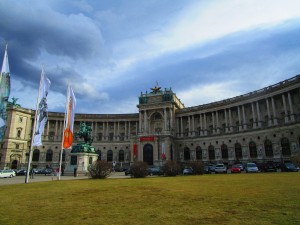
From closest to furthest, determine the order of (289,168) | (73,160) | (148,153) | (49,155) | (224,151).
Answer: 1. (289,168)
2. (73,160)
3. (224,151)
4. (148,153)
5. (49,155)

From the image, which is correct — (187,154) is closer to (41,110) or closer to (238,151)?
(238,151)

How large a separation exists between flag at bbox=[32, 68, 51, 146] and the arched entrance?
48.4m

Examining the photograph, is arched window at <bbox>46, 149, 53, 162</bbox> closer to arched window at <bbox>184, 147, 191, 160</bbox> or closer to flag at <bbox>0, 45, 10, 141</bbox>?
arched window at <bbox>184, 147, 191, 160</bbox>

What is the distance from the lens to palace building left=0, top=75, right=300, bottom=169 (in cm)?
5709

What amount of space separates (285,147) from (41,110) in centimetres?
5318

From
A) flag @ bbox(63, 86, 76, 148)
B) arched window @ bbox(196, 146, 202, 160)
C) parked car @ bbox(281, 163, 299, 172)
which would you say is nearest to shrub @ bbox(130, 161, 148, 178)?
flag @ bbox(63, 86, 76, 148)

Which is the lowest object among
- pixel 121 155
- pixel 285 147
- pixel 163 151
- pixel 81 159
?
pixel 81 159

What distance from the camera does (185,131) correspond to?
271 feet

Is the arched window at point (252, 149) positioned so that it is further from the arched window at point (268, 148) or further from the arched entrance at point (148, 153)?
the arched entrance at point (148, 153)

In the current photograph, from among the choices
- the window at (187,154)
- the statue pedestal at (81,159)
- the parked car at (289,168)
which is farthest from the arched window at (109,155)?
the parked car at (289,168)

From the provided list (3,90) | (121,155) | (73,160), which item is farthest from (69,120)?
(121,155)

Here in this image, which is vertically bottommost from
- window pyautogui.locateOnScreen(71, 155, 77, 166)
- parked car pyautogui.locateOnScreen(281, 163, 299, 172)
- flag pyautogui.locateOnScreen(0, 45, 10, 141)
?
parked car pyautogui.locateOnScreen(281, 163, 299, 172)

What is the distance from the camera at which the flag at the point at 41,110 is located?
87.1ft

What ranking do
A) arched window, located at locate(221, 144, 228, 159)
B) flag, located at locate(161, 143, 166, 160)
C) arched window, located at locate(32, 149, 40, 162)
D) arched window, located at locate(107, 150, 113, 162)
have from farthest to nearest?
arched window, located at locate(107, 150, 113, 162), arched window, located at locate(32, 149, 40, 162), flag, located at locate(161, 143, 166, 160), arched window, located at locate(221, 144, 228, 159)
